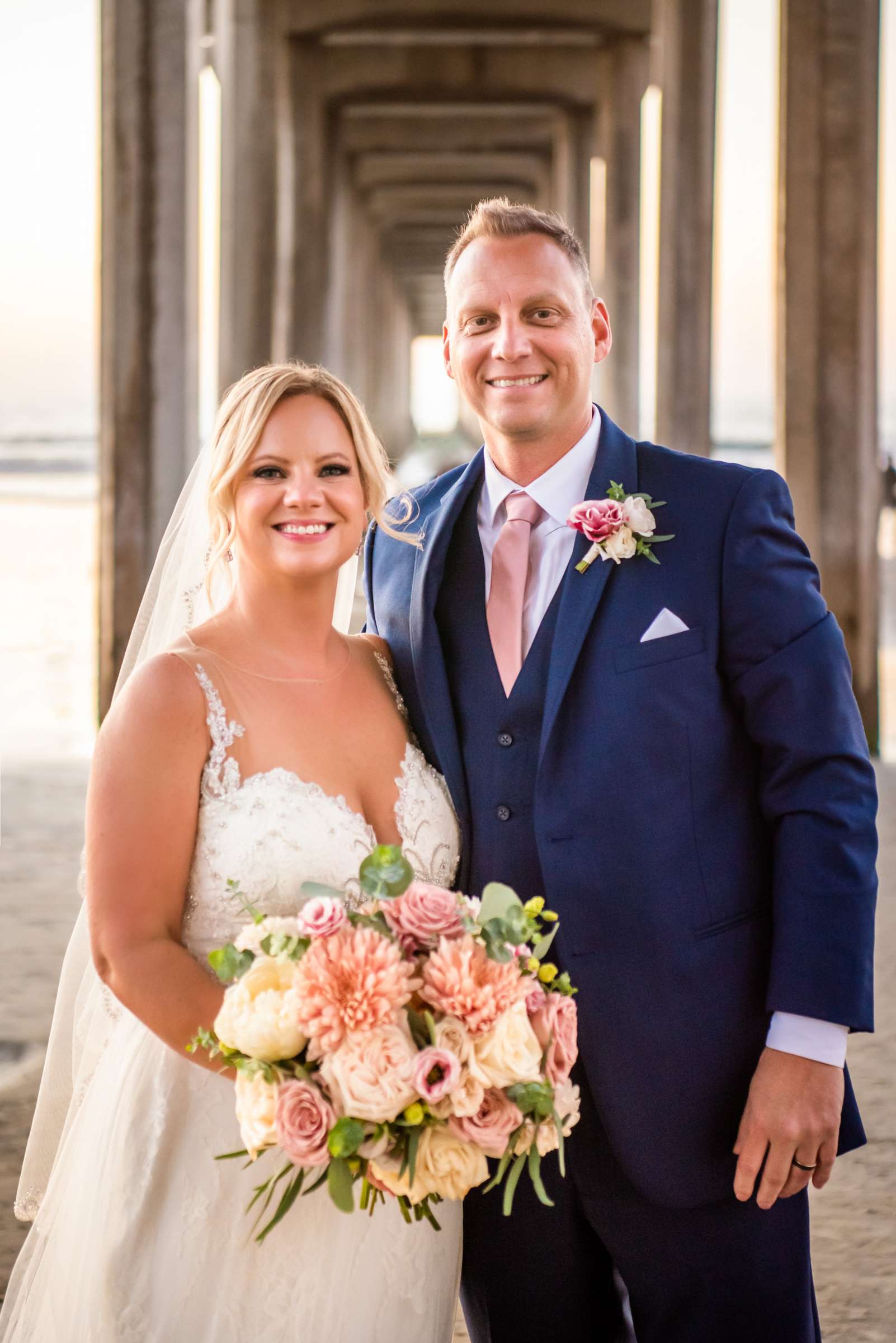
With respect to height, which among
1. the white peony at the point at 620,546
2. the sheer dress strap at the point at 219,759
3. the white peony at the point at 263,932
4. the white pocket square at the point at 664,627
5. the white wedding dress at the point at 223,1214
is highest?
the white peony at the point at 620,546

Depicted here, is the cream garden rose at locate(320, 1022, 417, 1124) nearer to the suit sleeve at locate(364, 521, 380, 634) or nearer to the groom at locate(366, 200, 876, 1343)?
the groom at locate(366, 200, 876, 1343)

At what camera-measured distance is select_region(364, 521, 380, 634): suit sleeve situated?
10.6ft

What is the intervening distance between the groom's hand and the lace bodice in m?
0.83

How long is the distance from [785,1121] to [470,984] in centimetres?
90

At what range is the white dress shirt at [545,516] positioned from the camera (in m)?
2.78

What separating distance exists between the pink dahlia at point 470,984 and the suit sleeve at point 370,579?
1.31m

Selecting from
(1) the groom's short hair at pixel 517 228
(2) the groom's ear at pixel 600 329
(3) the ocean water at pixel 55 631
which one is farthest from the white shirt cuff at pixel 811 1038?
(3) the ocean water at pixel 55 631

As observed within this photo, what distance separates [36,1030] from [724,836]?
3.50 metres

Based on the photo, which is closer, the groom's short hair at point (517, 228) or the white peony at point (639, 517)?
the white peony at point (639, 517)

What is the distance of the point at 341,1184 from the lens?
6.32 feet

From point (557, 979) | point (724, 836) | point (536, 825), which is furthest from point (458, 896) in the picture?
point (724, 836)

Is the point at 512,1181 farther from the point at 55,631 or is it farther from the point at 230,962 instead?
the point at 55,631

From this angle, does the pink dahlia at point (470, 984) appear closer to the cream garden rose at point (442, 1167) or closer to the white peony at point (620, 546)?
the cream garden rose at point (442, 1167)

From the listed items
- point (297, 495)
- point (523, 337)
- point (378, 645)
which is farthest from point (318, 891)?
point (523, 337)
